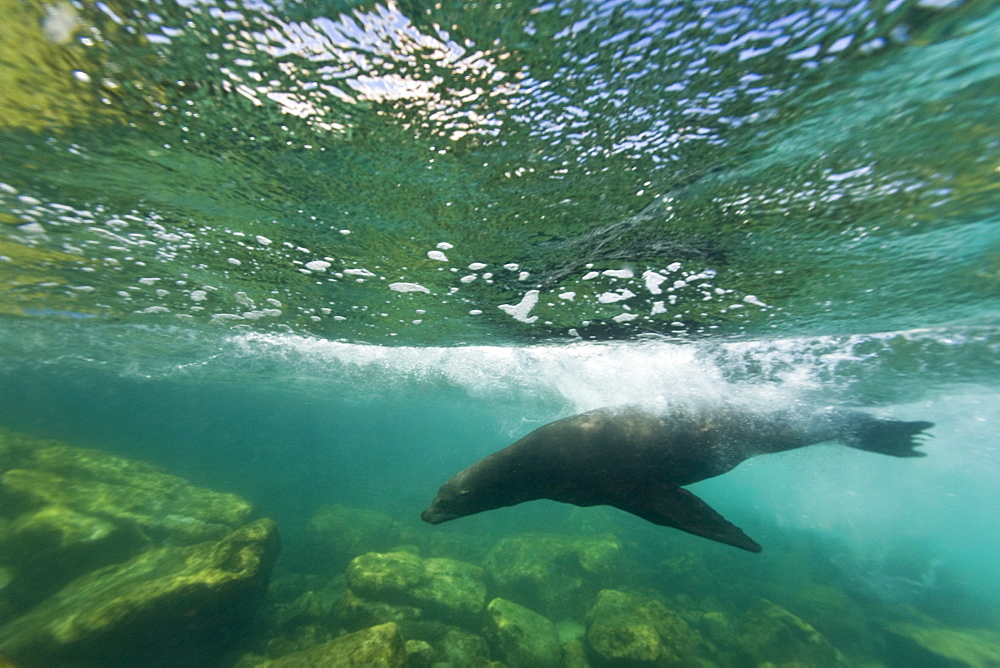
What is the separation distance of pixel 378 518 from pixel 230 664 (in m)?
13.4

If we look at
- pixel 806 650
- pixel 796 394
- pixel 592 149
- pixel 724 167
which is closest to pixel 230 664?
pixel 592 149

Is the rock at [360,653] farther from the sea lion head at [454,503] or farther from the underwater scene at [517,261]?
the sea lion head at [454,503]

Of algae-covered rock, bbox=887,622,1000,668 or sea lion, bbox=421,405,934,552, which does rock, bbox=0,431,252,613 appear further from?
algae-covered rock, bbox=887,622,1000,668

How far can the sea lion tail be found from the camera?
28.9ft

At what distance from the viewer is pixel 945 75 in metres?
3.17

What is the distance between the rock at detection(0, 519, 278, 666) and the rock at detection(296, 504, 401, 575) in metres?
7.14

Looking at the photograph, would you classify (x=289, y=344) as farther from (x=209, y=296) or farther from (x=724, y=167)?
(x=724, y=167)

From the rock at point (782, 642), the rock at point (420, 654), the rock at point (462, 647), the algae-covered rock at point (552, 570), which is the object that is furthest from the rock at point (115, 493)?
the rock at point (782, 642)

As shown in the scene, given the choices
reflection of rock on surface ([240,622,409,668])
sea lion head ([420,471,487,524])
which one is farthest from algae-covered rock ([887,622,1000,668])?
reflection of rock on surface ([240,622,409,668])

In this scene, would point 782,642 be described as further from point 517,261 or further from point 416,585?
point 517,261

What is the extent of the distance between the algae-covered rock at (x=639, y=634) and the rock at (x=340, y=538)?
35.3ft

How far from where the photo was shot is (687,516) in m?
5.48

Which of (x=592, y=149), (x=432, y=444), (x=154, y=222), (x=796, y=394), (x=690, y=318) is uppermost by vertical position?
(x=154, y=222)

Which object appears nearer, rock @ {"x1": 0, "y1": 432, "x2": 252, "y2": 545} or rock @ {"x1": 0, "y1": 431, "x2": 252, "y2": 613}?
rock @ {"x1": 0, "y1": 431, "x2": 252, "y2": 613}
